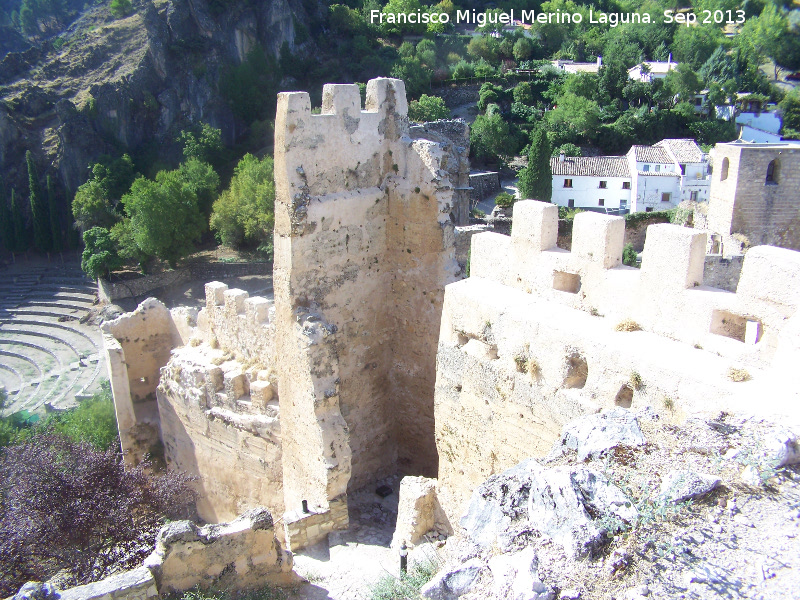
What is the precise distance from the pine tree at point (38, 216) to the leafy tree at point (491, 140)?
27.6m

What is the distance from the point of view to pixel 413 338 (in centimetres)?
1030

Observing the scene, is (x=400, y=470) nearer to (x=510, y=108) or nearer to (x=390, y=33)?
(x=510, y=108)

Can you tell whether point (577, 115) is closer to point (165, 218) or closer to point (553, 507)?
point (165, 218)

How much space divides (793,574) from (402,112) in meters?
7.70

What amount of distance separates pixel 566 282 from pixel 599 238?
0.81 meters

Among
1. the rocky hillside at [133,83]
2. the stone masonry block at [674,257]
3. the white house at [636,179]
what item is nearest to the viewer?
the stone masonry block at [674,257]

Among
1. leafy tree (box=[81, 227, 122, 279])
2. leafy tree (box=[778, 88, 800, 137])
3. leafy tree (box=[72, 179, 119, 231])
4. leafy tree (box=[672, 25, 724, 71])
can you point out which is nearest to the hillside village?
leafy tree (box=[81, 227, 122, 279])

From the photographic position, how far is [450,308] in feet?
27.2

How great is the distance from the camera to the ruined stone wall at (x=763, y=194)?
2183 cm

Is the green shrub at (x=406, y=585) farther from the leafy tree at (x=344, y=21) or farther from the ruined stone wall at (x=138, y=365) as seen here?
the leafy tree at (x=344, y=21)

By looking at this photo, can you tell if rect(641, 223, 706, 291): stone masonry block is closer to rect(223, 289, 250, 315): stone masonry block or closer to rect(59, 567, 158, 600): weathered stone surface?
rect(59, 567, 158, 600): weathered stone surface

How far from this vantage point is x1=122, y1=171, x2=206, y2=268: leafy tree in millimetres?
30906

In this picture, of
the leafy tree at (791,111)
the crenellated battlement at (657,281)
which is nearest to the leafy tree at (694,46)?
the leafy tree at (791,111)

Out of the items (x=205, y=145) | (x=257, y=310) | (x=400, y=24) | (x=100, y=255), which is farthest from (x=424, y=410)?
(x=400, y=24)
